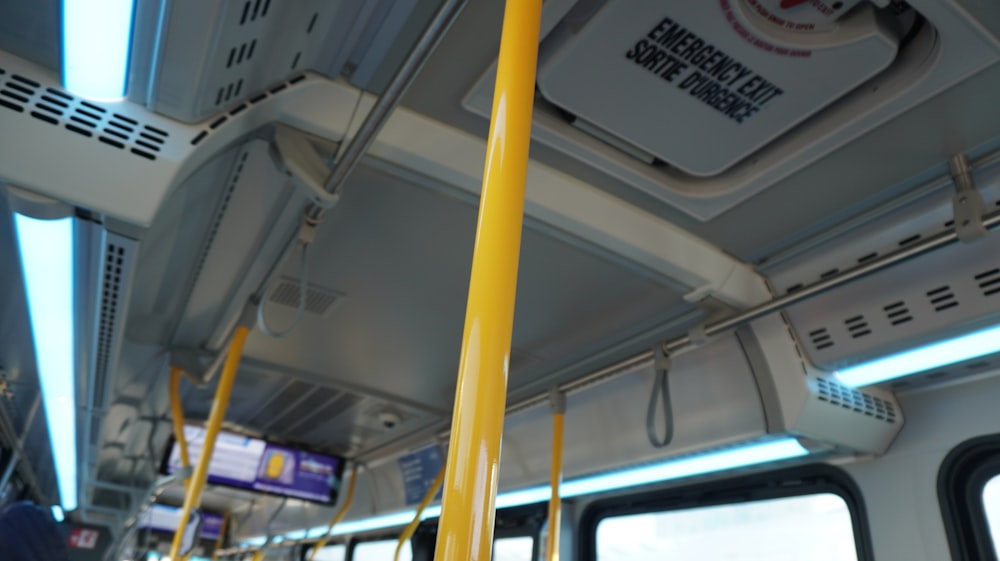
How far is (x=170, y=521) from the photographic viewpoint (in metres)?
11.3

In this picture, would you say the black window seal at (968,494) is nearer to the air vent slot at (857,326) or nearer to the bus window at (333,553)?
the air vent slot at (857,326)

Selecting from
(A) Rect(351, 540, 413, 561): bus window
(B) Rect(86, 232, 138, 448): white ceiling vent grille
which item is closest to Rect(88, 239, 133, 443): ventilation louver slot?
(B) Rect(86, 232, 138, 448): white ceiling vent grille

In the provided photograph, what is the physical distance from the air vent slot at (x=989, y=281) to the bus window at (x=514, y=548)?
3.19m

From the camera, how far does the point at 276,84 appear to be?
4.96ft

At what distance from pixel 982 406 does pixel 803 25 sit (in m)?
1.68

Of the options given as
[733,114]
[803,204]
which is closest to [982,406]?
[803,204]

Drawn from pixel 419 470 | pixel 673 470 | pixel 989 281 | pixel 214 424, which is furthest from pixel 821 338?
pixel 419 470

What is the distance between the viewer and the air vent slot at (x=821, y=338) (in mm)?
2332

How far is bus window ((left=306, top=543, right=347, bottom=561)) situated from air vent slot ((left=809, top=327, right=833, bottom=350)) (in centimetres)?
608

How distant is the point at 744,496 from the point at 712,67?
2.22m

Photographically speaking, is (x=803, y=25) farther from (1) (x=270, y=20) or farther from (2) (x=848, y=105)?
(1) (x=270, y=20)

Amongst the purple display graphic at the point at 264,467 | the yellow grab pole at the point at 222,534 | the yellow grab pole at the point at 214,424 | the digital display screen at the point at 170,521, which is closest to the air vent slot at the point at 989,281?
the yellow grab pole at the point at 214,424

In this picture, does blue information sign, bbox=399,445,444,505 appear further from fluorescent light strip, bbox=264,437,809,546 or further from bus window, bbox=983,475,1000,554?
bus window, bbox=983,475,1000,554

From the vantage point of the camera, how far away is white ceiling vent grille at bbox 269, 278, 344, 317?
9.23 ft
